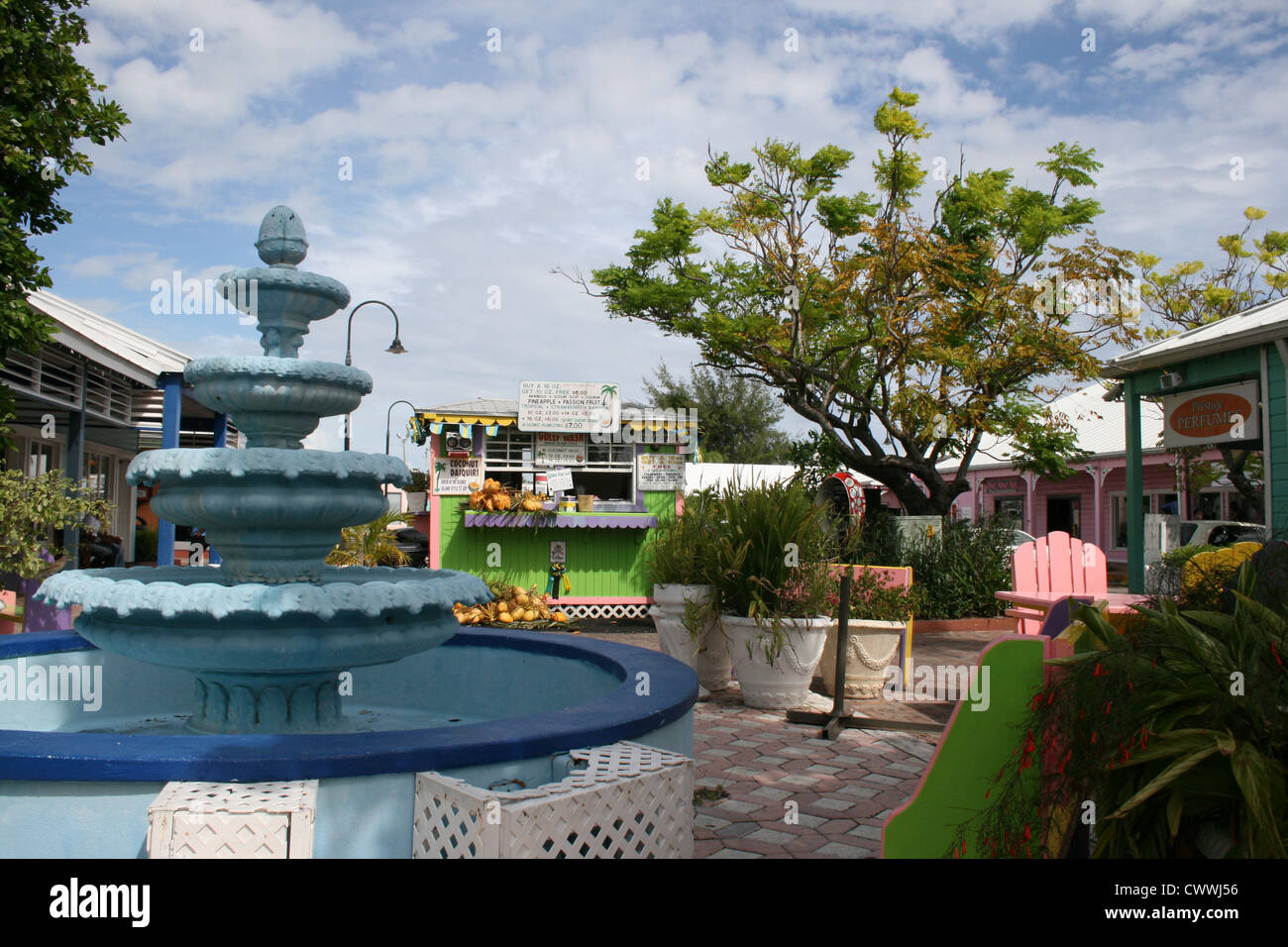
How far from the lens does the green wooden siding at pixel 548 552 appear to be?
12789 mm

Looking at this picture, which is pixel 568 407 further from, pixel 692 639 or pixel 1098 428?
pixel 1098 428

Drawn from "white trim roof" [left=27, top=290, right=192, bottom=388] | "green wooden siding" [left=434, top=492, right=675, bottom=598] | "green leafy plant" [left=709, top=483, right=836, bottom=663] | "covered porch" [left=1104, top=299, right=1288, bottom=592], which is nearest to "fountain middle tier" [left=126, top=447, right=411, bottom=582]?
"green leafy plant" [left=709, top=483, right=836, bottom=663]

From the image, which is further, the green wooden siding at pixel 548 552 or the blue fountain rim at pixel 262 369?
the green wooden siding at pixel 548 552

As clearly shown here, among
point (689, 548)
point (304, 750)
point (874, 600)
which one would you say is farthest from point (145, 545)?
point (304, 750)

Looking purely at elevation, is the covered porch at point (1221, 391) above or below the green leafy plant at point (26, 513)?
above

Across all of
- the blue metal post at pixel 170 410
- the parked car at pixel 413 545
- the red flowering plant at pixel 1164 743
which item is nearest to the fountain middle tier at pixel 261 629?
the red flowering plant at pixel 1164 743

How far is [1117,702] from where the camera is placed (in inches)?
94.2

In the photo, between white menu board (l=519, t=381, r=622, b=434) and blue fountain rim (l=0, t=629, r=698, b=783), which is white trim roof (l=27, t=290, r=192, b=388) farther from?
blue fountain rim (l=0, t=629, r=698, b=783)

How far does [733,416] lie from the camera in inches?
1684

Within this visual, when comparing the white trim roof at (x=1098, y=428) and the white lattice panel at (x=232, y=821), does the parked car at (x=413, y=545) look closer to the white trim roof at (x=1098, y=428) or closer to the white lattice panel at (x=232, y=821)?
the white trim roof at (x=1098, y=428)

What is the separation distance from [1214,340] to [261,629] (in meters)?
9.96

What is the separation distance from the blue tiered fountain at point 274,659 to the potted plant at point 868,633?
330cm
